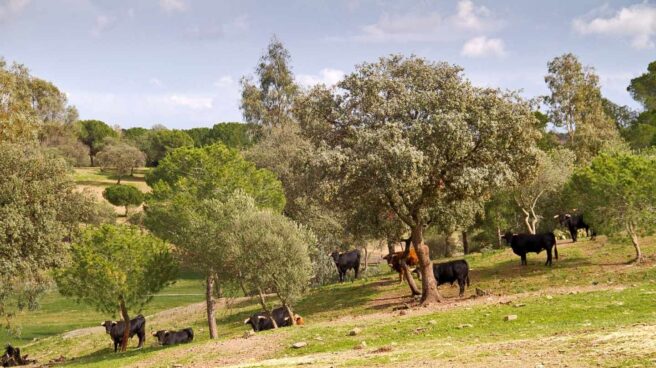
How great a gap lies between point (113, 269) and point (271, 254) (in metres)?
8.82

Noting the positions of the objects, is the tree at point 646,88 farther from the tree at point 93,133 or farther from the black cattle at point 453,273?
the tree at point 93,133

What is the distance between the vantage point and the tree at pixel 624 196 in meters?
32.4

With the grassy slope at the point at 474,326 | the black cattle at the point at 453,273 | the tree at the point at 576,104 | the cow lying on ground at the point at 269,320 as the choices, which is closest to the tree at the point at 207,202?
the cow lying on ground at the point at 269,320

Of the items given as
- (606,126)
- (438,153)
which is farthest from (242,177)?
(606,126)

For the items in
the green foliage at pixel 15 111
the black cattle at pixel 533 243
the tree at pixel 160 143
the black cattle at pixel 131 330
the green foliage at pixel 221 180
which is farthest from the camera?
the tree at pixel 160 143

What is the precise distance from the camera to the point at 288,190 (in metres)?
66.2

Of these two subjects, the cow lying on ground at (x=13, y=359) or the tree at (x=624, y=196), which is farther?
the cow lying on ground at (x=13, y=359)

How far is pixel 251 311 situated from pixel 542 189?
2579cm

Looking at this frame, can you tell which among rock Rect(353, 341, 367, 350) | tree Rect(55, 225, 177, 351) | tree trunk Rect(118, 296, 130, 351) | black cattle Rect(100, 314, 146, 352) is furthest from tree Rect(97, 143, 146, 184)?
rock Rect(353, 341, 367, 350)

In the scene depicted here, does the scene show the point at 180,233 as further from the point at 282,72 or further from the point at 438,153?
the point at 282,72

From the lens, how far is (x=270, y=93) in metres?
80.7

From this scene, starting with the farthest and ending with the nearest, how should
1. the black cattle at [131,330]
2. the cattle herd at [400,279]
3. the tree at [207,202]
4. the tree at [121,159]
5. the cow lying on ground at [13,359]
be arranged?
1. the tree at [121,159]
2. the black cattle at [131,330]
3. the cow lying on ground at [13,359]
4. the cattle herd at [400,279]
5. the tree at [207,202]

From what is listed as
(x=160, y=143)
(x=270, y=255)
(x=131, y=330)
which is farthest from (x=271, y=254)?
(x=160, y=143)

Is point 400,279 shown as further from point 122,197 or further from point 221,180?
point 122,197
